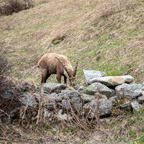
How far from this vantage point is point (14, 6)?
34.5 m

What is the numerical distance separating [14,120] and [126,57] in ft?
23.8

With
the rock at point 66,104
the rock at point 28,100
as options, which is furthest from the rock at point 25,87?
the rock at point 66,104

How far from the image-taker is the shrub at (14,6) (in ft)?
113

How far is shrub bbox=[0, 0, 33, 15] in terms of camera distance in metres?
34.3

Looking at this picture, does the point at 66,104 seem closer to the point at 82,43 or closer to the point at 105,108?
the point at 105,108

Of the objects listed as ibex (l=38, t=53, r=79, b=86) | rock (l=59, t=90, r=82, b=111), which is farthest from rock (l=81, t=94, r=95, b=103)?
ibex (l=38, t=53, r=79, b=86)

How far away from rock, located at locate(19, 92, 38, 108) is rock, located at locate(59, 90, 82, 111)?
82 centimetres

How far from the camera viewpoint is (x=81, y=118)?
617cm

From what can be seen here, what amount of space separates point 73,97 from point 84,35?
12142mm

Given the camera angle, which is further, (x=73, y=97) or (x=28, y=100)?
(x=73, y=97)

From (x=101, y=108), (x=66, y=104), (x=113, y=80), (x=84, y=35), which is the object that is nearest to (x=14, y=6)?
(x=84, y=35)

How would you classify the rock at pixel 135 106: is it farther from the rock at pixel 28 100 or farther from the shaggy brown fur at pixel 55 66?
the shaggy brown fur at pixel 55 66

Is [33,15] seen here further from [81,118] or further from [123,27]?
[81,118]

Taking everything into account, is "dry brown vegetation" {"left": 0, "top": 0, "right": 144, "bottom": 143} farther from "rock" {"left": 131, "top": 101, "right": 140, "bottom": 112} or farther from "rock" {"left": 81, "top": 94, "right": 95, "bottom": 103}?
"rock" {"left": 81, "top": 94, "right": 95, "bottom": 103}
